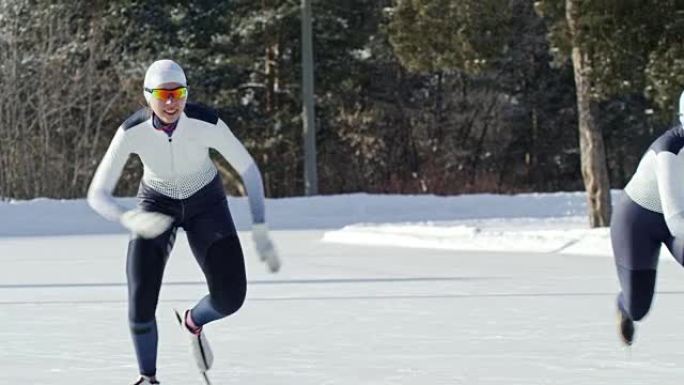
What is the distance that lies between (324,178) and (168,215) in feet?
126

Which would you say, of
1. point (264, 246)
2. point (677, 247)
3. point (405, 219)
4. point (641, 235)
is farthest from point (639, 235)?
point (405, 219)

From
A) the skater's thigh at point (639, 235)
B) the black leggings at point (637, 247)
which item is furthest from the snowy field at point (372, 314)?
the skater's thigh at point (639, 235)

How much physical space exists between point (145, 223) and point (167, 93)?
630 mm

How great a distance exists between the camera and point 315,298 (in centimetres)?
1401

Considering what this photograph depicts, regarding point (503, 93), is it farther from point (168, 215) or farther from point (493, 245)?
point (168, 215)

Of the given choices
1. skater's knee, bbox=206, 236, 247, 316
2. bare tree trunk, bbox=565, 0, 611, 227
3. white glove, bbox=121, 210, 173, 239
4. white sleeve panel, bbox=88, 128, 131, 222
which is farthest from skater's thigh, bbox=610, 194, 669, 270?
bare tree trunk, bbox=565, 0, 611, 227

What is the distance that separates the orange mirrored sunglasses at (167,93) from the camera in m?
7.66

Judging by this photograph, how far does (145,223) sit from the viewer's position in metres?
7.65

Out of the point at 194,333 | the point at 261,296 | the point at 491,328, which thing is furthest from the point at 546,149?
the point at 194,333

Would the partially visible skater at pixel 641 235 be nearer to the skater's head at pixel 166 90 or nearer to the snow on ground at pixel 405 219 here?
the skater's head at pixel 166 90

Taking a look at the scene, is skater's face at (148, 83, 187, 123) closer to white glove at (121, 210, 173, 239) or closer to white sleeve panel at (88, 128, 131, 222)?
white sleeve panel at (88, 128, 131, 222)

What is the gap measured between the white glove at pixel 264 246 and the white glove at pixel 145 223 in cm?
47

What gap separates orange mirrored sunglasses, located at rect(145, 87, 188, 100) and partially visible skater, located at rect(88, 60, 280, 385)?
1 cm

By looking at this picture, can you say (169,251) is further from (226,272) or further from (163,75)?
(163,75)
